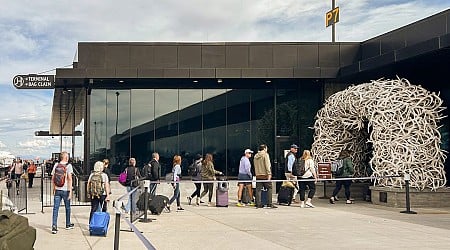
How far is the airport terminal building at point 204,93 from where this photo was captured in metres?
21.9

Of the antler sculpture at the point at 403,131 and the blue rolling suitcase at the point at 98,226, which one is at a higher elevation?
Result: the antler sculpture at the point at 403,131

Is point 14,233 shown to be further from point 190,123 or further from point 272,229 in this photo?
point 190,123

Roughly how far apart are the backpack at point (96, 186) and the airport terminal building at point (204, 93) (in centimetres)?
947

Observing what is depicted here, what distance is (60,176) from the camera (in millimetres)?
12164

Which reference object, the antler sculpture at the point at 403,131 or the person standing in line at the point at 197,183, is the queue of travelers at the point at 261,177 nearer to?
the person standing in line at the point at 197,183

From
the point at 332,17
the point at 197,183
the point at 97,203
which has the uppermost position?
the point at 332,17

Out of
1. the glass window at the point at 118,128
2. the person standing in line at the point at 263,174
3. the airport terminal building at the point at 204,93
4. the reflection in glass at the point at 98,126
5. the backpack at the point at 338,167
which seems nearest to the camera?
the person standing in line at the point at 263,174

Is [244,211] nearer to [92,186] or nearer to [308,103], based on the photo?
[92,186]

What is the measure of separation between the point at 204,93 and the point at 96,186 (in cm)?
1204

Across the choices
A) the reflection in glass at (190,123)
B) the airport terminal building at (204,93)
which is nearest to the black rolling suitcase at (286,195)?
the airport terminal building at (204,93)

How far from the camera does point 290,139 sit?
2358cm

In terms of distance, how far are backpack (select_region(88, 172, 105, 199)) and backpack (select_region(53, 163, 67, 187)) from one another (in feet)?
1.93

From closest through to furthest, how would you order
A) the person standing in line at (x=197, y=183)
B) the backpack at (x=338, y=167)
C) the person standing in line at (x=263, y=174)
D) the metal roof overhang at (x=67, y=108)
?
the person standing in line at (x=263, y=174), the person standing in line at (x=197, y=183), the backpack at (x=338, y=167), the metal roof overhang at (x=67, y=108)

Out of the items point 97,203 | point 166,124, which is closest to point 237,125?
point 166,124
